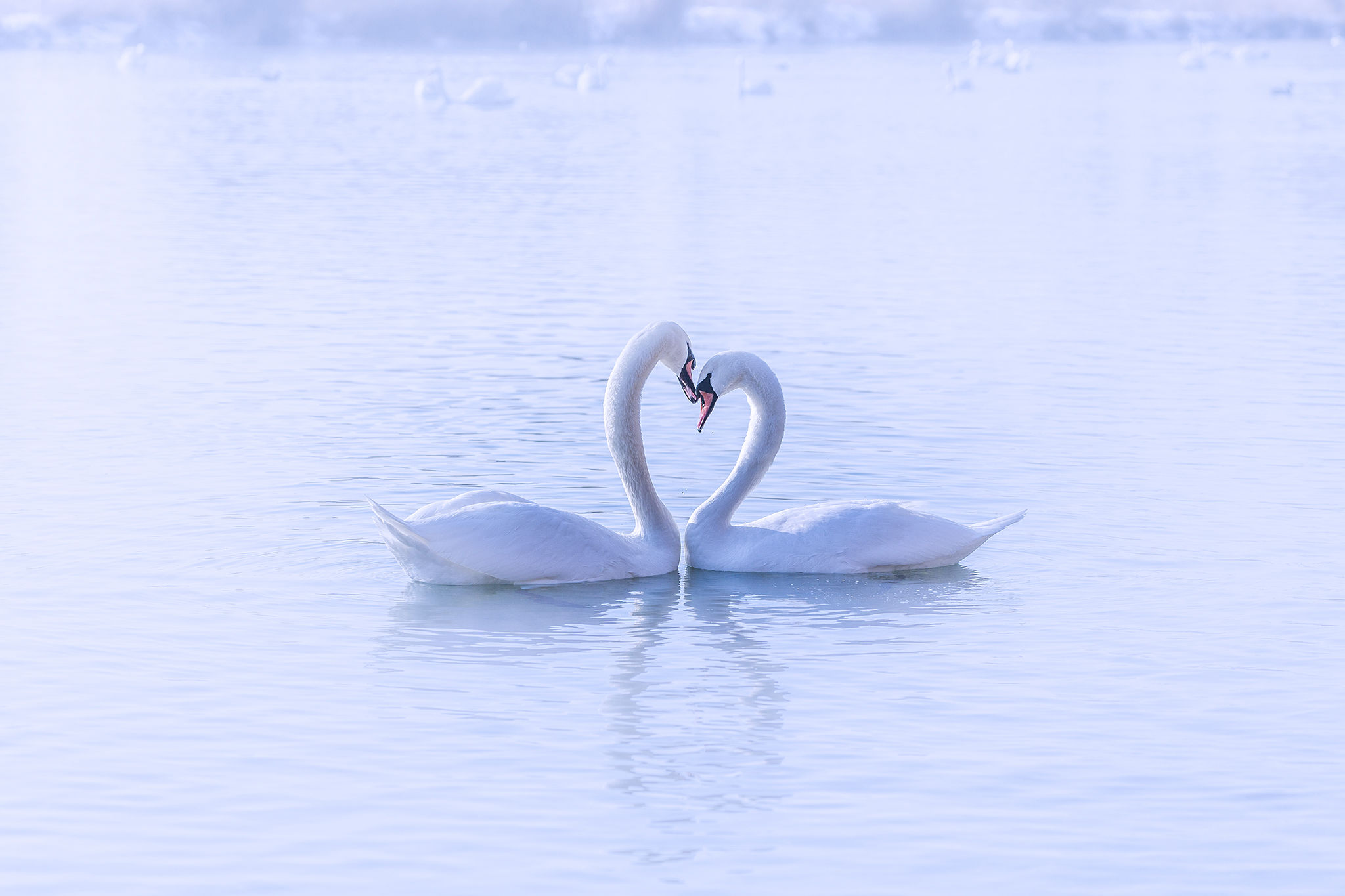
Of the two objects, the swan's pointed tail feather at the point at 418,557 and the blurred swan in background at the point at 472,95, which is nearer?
the swan's pointed tail feather at the point at 418,557

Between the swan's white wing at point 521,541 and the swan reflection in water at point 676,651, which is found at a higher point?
the swan's white wing at point 521,541

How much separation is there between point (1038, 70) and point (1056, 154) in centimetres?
5984

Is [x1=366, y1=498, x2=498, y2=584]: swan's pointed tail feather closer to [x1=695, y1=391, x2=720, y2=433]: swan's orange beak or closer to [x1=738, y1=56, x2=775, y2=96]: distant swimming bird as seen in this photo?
[x1=695, y1=391, x2=720, y2=433]: swan's orange beak

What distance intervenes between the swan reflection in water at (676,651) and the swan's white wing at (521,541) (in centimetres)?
13

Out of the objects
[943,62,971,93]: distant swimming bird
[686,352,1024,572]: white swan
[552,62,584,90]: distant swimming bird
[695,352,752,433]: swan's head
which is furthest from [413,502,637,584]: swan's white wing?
[552,62,584,90]: distant swimming bird

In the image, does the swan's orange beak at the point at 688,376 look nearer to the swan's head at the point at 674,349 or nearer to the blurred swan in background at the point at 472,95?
the swan's head at the point at 674,349

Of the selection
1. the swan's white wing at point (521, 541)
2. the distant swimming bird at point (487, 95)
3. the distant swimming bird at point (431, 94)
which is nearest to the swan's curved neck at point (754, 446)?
the swan's white wing at point (521, 541)

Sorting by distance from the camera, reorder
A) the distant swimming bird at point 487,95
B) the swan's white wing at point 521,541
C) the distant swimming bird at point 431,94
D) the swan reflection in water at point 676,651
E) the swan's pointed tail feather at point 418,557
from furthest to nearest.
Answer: the distant swimming bird at point 431,94 → the distant swimming bird at point 487,95 → the swan's white wing at point 521,541 → the swan's pointed tail feather at point 418,557 → the swan reflection in water at point 676,651

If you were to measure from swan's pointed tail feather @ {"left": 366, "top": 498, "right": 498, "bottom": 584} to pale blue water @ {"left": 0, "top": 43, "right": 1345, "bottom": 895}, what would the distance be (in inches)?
4.3

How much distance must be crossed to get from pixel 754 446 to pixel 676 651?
69.3 inches

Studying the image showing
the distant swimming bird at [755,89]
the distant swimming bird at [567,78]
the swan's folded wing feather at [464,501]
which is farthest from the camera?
the distant swimming bird at [567,78]

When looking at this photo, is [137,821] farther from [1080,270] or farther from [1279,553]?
[1080,270]

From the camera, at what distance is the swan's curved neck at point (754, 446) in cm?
918

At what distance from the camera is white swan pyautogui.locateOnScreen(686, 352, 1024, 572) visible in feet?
29.2
